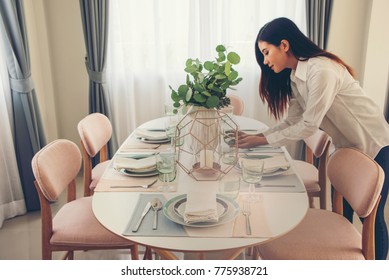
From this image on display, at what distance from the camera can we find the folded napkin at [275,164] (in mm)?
1839

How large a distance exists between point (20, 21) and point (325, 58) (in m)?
2.16

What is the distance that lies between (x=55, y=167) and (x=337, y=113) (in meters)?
1.38

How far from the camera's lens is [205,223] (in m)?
1.40

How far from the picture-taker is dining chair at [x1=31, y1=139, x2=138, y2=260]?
1.83 metres

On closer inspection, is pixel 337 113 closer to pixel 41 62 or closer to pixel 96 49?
pixel 96 49

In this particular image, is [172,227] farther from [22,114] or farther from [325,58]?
[22,114]

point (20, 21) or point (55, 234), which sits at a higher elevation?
point (20, 21)

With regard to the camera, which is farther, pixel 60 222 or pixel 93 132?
pixel 93 132

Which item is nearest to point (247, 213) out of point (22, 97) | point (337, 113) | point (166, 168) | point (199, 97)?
point (166, 168)

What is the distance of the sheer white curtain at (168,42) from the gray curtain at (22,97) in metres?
0.78
